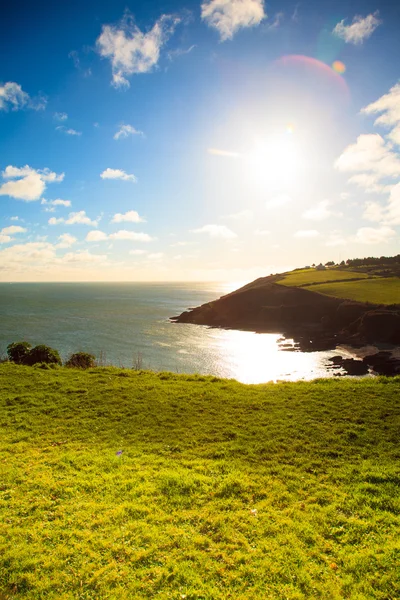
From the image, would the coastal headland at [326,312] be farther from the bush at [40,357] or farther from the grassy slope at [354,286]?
the bush at [40,357]

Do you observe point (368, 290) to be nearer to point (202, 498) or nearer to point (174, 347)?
point (174, 347)

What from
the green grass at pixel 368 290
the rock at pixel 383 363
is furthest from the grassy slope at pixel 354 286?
the rock at pixel 383 363

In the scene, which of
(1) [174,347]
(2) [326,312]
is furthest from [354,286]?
(1) [174,347]

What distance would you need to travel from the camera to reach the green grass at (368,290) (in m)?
82.8

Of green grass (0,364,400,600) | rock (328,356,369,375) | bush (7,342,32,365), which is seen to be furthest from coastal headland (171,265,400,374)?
bush (7,342,32,365)

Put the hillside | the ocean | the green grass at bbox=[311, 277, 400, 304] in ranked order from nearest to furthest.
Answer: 1. the ocean
2. the hillside
3. the green grass at bbox=[311, 277, 400, 304]

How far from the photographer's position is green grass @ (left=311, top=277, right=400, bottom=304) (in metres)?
82.8

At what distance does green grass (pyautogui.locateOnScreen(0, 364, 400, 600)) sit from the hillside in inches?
2274

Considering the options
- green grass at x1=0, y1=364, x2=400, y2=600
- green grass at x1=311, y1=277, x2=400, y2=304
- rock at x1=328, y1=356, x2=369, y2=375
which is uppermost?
green grass at x1=311, y1=277, x2=400, y2=304

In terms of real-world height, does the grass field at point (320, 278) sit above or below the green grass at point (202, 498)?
above

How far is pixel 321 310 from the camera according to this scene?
9025 cm

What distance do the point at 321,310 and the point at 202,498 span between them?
87989 mm

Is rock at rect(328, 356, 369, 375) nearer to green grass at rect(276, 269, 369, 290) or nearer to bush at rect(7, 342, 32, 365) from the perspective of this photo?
bush at rect(7, 342, 32, 365)

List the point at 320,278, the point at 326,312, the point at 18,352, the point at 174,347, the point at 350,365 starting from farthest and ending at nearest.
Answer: the point at 320,278 < the point at 326,312 < the point at 174,347 < the point at 350,365 < the point at 18,352
